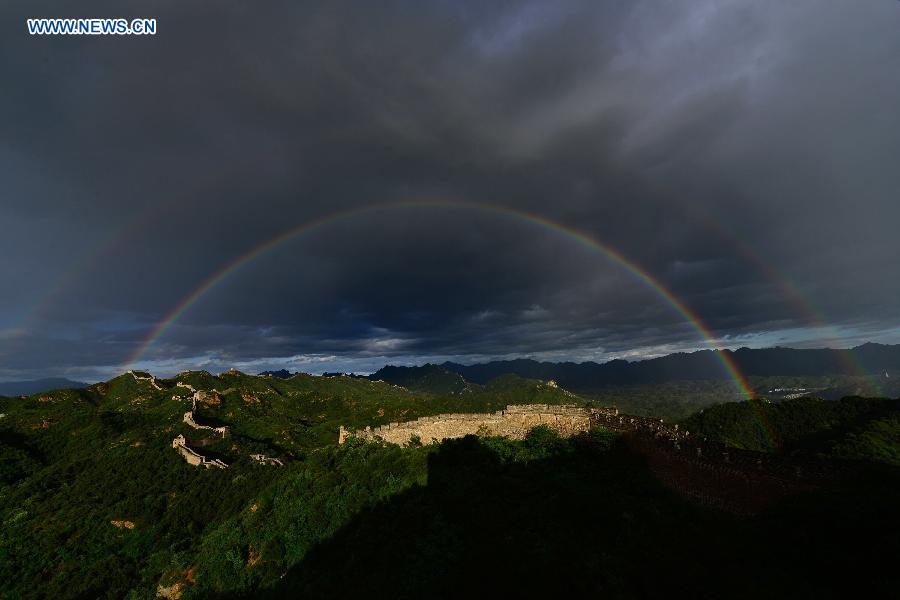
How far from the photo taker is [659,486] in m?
22.5

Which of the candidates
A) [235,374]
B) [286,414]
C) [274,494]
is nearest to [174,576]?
[274,494]

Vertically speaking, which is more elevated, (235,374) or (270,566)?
(235,374)

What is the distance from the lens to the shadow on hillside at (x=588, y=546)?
12055mm

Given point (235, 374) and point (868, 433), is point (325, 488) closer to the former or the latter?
point (868, 433)

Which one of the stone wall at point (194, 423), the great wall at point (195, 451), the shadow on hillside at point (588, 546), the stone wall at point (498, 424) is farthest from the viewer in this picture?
the stone wall at point (194, 423)

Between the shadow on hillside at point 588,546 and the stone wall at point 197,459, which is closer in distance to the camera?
the shadow on hillside at point 588,546

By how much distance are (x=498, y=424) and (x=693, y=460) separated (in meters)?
13.2

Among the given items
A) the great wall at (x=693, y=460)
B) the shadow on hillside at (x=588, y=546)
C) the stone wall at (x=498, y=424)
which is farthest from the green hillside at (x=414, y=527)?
the stone wall at (x=498, y=424)

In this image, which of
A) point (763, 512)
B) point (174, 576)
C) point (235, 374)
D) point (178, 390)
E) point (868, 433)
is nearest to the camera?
point (763, 512)

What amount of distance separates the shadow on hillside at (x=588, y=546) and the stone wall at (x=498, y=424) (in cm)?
838

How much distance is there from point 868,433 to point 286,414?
352 feet

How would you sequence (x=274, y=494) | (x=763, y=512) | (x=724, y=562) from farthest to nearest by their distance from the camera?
(x=274, y=494) < (x=763, y=512) < (x=724, y=562)

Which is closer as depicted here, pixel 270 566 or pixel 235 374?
pixel 270 566

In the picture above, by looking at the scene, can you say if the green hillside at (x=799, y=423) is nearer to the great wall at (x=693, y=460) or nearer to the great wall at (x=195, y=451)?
the great wall at (x=693, y=460)
